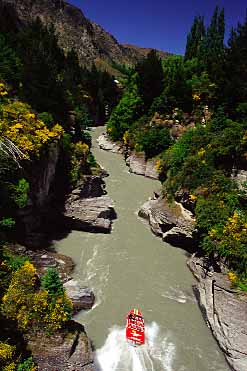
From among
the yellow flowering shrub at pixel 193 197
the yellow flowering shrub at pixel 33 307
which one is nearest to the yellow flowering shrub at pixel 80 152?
the yellow flowering shrub at pixel 193 197

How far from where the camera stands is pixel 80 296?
→ 15891 mm

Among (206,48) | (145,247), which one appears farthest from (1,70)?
(206,48)

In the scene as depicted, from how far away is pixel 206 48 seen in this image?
2200 inches

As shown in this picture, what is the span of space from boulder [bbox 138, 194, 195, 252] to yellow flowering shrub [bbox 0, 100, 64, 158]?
9.20m

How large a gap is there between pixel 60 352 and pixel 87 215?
12183mm

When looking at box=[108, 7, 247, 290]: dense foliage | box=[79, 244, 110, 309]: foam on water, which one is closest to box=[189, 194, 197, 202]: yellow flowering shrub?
box=[108, 7, 247, 290]: dense foliage

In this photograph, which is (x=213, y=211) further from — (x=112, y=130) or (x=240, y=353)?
(x=112, y=130)

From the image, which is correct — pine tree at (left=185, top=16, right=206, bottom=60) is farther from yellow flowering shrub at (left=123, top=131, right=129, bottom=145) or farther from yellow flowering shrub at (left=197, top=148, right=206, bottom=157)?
yellow flowering shrub at (left=197, top=148, right=206, bottom=157)

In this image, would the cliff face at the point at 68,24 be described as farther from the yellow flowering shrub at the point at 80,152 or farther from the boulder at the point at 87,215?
the boulder at the point at 87,215

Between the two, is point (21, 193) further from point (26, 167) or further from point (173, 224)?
point (173, 224)

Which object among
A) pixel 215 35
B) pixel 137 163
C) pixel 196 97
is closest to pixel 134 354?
pixel 137 163

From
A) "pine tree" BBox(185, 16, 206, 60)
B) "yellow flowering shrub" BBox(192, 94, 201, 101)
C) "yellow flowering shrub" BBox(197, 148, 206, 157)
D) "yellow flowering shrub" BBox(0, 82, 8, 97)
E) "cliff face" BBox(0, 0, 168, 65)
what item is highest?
"cliff face" BBox(0, 0, 168, 65)

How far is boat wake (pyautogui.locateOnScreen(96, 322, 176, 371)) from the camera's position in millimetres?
12891

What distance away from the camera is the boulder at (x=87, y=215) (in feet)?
75.8
